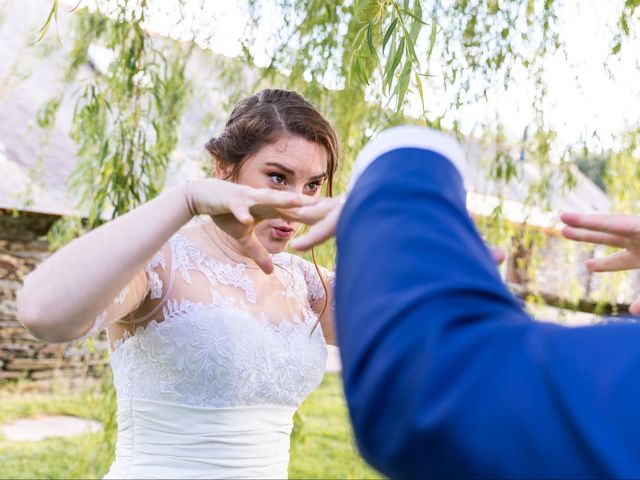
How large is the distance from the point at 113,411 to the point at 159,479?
1.92 meters

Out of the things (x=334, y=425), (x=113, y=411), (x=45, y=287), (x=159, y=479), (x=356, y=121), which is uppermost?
(x=356, y=121)

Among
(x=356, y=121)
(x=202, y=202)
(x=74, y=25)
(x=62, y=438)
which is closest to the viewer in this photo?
(x=202, y=202)

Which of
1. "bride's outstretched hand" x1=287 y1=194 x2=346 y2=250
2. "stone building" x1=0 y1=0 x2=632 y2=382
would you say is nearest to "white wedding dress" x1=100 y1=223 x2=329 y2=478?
"bride's outstretched hand" x1=287 y1=194 x2=346 y2=250

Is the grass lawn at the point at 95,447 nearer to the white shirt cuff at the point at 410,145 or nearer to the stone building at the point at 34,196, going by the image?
the stone building at the point at 34,196

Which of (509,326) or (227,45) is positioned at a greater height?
(227,45)

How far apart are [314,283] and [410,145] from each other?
1.88m

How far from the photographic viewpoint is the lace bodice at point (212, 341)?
2.02m

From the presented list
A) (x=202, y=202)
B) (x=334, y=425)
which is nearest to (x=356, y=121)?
(x=202, y=202)

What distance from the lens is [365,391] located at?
0.53 meters

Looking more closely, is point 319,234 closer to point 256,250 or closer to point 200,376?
point 256,250

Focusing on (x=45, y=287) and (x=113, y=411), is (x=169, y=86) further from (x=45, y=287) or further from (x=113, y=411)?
(x=45, y=287)

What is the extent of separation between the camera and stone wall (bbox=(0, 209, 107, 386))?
8.74 meters

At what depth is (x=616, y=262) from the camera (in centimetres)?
108

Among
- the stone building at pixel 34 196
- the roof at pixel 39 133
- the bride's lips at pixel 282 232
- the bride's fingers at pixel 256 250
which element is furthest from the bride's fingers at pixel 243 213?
Result: the stone building at pixel 34 196
